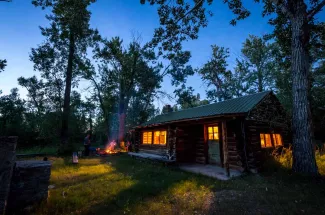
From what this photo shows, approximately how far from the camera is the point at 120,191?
5699 millimetres

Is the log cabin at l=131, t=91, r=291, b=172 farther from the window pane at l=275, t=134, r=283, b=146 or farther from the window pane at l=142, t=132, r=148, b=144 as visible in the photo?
the window pane at l=142, t=132, r=148, b=144

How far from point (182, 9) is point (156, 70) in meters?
16.7

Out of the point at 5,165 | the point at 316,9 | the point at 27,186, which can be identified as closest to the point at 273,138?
the point at 316,9

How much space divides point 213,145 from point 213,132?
0.85 m

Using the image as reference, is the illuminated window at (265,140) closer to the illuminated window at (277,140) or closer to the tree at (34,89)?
the illuminated window at (277,140)

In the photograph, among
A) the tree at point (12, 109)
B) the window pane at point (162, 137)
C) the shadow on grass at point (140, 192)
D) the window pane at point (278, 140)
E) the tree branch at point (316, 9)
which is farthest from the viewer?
the tree at point (12, 109)

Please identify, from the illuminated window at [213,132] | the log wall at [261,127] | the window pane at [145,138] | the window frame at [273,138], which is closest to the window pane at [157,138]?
the window pane at [145,138]

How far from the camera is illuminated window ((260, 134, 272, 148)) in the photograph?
33.6 feet

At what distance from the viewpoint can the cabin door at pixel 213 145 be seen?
10164 millimetres

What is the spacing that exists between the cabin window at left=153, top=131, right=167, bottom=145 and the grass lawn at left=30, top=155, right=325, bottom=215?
5338mm

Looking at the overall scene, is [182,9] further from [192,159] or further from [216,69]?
[216,69]

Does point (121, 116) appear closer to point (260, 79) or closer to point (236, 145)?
point (236, 145)

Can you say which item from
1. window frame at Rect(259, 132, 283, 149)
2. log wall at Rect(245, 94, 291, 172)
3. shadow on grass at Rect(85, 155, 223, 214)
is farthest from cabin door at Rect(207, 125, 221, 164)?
shadow on grass at Rect(85, 155, 223, 214)

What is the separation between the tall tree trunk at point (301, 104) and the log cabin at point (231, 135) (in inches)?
72.9
